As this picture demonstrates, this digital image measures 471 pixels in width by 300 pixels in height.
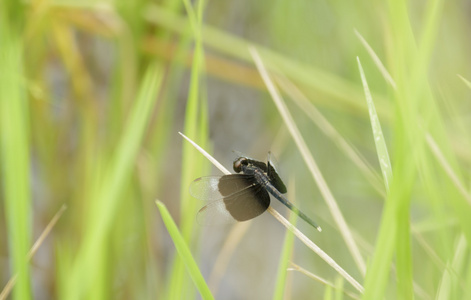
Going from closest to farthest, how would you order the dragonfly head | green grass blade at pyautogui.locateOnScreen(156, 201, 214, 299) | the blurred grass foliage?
green grass blade at pyautogui.locateOnScreen(156, 201, 214, 299) → the dragonfly head → the blurred grass foliage

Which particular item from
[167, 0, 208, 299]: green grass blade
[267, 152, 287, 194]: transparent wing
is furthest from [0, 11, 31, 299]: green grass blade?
[267, 152, 287, 194]: transparent wing

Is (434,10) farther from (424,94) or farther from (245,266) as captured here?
(245,266)

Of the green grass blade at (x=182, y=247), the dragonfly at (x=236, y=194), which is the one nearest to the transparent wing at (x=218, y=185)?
the dragonfly at (x=236, y=194)

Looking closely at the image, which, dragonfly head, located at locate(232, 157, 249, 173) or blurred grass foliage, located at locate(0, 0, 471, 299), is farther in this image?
blurred grass foliage, located at locate(0, 0, 471, 299)

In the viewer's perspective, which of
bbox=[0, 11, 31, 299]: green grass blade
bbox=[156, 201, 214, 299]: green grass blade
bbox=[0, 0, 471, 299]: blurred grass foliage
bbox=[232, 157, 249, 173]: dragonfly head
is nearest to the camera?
bbox=[156, 201, 214, 299]: green grass blade

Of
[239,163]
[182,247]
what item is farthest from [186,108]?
[182,247]

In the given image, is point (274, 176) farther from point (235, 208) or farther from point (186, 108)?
point (186, 108)

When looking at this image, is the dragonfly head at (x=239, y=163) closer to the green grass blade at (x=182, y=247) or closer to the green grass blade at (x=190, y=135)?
the green grass blade at (x=190, y=135)

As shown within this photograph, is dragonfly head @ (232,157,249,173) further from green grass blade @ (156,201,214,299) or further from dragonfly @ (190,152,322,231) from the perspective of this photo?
green grass blade @ (156,201,214,299)
